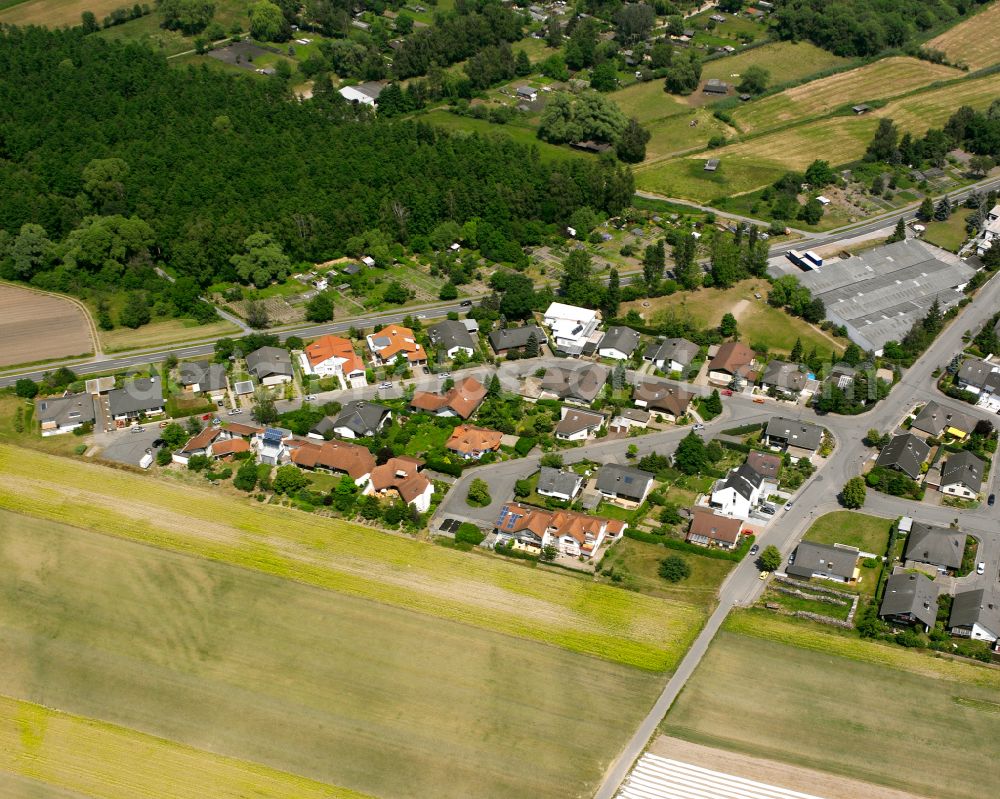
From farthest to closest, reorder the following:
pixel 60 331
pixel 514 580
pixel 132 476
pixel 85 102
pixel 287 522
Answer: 1. pixel 85 102
2. pixel 60 331
3. pixel 132 476
4. pixel 287 522
5. pixel 514 580

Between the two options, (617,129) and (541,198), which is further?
(617,129)

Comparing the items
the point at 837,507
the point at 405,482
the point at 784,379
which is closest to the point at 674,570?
the point at 837,507

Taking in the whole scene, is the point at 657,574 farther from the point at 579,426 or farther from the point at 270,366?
the point at 270,366

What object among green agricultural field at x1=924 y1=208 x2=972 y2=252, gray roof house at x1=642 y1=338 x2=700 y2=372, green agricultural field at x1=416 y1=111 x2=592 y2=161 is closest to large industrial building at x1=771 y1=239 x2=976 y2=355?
green agricultural field at x1=924 y1=208 x2=972 y2=252

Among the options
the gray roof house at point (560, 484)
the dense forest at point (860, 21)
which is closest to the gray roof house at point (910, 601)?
the gray roof house at point (560, 484)

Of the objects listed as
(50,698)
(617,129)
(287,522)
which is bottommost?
(50,698)

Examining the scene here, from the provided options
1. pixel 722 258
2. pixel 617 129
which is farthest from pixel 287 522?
pixel 617 129

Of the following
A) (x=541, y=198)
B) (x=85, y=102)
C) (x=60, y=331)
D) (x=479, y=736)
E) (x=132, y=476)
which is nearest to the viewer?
(x=479, y=736)

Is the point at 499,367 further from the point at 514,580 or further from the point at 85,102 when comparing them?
the point at 85,102
